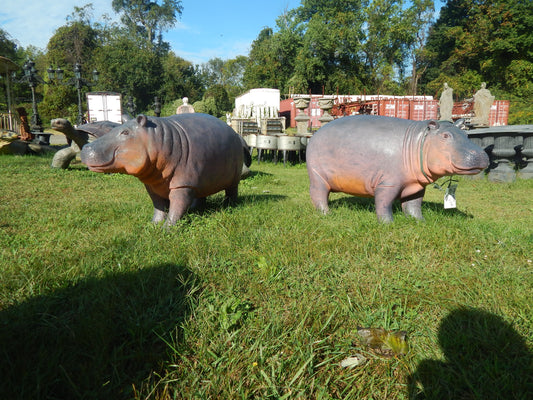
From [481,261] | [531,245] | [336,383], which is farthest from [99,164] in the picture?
[531,245]

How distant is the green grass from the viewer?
5.50 ft

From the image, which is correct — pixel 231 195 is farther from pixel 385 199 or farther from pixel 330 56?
pixel 330 56

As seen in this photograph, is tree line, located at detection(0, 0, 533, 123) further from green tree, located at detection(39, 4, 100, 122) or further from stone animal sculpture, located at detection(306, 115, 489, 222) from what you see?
stone animal sculpture, located at detection(306, 115, 489, 222)

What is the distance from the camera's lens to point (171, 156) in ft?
11.7

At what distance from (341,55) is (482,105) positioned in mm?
24120

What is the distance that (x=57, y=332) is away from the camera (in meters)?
1.87

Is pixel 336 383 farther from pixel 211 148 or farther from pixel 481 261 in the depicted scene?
pixel 211 148

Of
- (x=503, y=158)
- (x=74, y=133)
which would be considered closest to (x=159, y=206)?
(x=74, y=133)

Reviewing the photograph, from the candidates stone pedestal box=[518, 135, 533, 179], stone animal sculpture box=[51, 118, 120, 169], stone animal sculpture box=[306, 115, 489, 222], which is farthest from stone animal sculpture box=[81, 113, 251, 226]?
stone pedestal box=[518, 135, 533, 179]

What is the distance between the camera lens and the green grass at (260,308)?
1.68 m

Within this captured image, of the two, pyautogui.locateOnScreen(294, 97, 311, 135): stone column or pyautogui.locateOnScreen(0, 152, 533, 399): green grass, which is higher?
pyautogui.locateOnScreen(294, 97, 311, 135): stone column

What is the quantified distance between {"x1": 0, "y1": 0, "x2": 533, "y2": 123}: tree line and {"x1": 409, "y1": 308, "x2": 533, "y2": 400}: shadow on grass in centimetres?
3065

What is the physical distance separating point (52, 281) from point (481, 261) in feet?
10.5

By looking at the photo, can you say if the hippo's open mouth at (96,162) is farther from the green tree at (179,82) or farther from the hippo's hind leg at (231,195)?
→ the green tree at (179,82)
